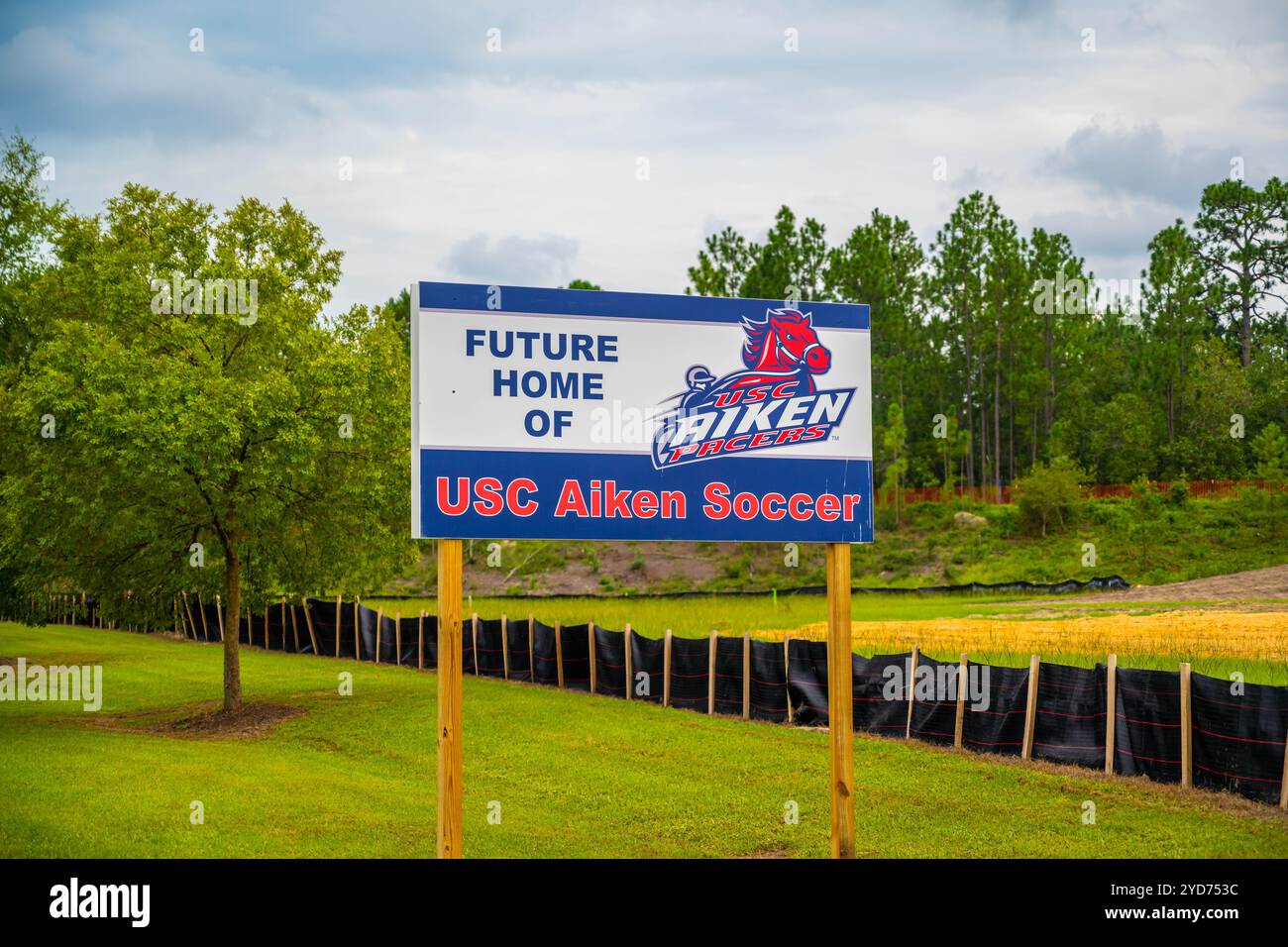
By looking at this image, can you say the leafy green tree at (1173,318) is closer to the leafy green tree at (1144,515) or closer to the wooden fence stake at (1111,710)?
the leafy green tree at (1144,515)

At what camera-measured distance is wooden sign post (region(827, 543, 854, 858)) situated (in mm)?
10734

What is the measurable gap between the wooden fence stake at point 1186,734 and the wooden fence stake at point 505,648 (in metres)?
19.9

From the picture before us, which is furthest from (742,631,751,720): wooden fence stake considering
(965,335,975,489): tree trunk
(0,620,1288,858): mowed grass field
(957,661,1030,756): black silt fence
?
(965,335,975,489): tree trunk

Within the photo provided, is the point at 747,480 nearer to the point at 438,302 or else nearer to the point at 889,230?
the point at 438,302

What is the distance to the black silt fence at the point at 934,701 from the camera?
2100 cm

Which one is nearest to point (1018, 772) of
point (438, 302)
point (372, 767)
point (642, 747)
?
point (642, 747)

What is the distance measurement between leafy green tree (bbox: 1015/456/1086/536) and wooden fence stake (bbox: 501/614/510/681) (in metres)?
43.2

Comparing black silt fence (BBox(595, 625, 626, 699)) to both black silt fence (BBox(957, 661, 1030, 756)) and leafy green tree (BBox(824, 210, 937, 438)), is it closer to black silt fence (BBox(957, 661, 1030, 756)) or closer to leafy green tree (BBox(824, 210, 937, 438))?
black silt fence (BBox(957, 661, 1030, 756))

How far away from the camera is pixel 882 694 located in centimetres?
2227

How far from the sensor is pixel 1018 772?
18.5 metres

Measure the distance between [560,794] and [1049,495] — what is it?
55.7 metres

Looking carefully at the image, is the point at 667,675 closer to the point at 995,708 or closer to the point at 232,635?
the point at 995,708

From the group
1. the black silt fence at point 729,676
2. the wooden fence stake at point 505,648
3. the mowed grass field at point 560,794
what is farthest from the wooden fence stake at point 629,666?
the wooden fence stake at point 505,648

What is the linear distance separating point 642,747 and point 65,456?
510 inches
